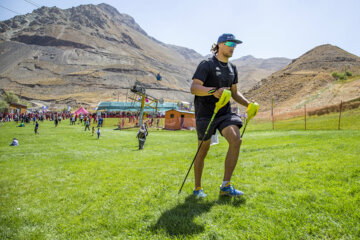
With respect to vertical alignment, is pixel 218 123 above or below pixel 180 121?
below

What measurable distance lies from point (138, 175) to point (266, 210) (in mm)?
3446

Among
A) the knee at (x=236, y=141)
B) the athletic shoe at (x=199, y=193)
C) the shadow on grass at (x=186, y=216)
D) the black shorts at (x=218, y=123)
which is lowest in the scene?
the shadow on grass at (x=186, y=216)

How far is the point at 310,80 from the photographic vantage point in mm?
67312

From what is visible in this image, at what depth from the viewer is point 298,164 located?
4988 mm

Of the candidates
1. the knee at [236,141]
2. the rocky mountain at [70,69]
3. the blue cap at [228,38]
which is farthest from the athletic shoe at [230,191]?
the rocky mountain at [70,69]

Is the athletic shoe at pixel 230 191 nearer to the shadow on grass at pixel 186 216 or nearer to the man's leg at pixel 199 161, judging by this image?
the shadow on grass at pixel 186 216

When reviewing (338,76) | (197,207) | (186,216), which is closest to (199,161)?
(197,207)

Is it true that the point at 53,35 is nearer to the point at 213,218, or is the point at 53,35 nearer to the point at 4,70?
the point at 4,70

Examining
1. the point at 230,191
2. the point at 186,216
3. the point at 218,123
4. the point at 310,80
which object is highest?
the point at 310,80

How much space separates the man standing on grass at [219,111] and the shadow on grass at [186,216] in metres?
0.19

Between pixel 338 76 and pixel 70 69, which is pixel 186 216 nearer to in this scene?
pixel 338 76

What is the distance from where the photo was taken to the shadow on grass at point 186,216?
8.30 ft

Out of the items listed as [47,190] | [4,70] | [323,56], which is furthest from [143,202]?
[4,70]

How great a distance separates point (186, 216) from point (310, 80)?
→ 77.3 metres
